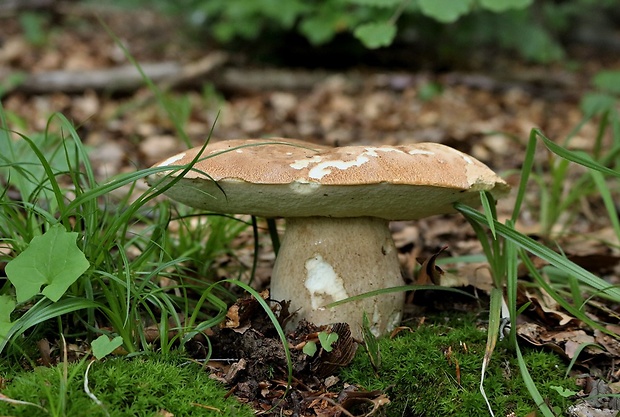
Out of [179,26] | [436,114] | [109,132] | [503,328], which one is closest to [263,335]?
[503,328]

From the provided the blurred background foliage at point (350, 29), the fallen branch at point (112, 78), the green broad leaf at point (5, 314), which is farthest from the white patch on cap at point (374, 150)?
the fallen branch at point (112, 78)

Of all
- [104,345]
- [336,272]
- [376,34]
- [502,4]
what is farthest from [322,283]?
[502,4]

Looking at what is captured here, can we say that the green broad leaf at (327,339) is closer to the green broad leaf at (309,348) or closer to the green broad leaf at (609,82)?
the green broad leaf at (309,348)

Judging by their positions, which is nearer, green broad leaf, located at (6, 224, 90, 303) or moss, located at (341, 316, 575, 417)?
green broad leaf, located at (6, 224, 90, 303)

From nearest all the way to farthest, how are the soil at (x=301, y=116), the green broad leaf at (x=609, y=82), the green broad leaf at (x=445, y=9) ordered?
the soil at (x=301, y=116) → the green broad leaf at (x=445, y=9) → the green broad leaf at (x=609, y=82)

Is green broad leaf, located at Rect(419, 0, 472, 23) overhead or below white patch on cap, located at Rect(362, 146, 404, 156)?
overhead

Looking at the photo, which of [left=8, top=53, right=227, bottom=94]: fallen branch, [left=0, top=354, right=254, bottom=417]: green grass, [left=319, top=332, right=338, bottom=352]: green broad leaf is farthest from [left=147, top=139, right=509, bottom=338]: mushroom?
[left=8, top=53, right=227, bottom=94]: fallen branch

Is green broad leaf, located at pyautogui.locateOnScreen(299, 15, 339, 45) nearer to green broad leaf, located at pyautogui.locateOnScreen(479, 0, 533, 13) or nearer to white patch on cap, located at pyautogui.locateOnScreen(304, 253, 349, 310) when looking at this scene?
green broad leaf, located at pyautogui.locateOnScreen(479, 0, 533, 13)

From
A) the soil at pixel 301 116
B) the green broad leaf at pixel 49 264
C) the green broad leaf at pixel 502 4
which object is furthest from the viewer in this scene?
the green broad leaf at pixel 502 4
